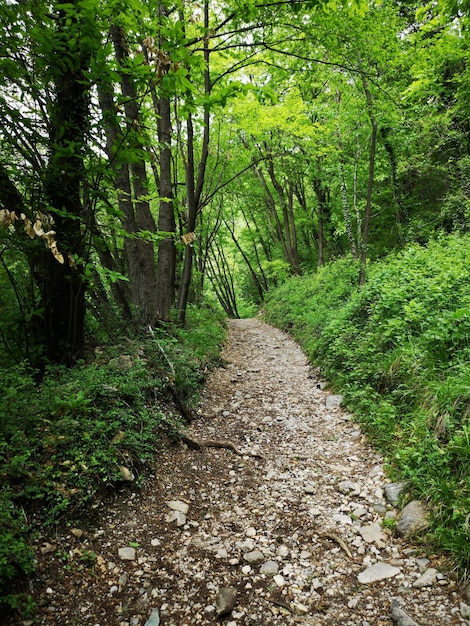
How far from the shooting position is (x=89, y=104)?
3.92m

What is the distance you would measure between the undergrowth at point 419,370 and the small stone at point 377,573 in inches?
19.8

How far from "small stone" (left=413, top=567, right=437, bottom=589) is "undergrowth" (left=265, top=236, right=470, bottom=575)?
0.77 ft

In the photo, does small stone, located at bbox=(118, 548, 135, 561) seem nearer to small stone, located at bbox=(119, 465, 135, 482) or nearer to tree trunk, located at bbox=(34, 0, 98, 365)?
small stone, located at bbox=(119, 465, 135, 482)

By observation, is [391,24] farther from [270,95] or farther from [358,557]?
[358,557]

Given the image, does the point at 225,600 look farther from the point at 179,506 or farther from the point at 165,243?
the point at 165,243

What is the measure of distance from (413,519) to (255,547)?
161cm

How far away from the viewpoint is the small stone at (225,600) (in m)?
2.68

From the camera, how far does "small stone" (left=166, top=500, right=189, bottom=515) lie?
374 cm

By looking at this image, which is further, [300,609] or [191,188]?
[191,188]

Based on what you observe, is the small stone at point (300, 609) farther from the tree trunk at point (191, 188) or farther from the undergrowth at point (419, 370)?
the tree trunk at point (191, 188)

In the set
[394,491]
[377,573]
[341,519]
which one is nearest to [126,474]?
[341,519]

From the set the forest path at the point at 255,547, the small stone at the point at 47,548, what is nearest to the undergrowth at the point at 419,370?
the forest path at the point at 255,547

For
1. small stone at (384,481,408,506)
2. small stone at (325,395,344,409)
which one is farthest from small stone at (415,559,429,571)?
small stone at (325,395,344,409)

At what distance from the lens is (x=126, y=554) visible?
9.95 feet
